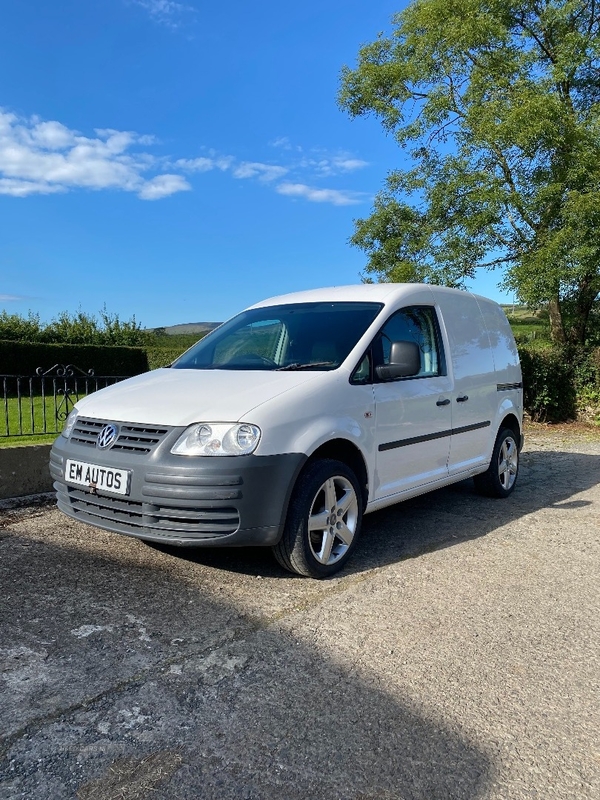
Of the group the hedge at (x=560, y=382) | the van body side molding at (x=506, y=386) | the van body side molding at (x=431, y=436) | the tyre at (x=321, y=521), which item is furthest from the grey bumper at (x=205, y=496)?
the hedge at (x=560, y=382)

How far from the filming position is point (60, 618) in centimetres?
320

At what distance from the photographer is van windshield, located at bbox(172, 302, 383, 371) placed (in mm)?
4277

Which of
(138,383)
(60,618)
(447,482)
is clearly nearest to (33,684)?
(60,618)

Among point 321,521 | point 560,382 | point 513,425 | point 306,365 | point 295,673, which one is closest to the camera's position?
point 295,673

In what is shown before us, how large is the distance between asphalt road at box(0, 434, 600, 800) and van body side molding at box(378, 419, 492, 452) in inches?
30.8

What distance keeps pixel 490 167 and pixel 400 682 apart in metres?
13.5

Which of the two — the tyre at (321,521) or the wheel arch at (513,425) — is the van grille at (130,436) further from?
the wheel arch at (513,425)

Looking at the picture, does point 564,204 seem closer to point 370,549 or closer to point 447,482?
point 447,482

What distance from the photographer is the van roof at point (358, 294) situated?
4.71 m

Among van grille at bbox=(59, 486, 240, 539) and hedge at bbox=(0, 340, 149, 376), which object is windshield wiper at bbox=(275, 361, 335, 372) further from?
hedge at bbox=(0, 340, 149, 376)

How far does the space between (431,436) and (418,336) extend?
0.80m

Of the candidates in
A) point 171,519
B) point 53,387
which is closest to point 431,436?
point 171,519

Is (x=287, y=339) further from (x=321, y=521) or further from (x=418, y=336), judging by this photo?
(x=321, y=521)

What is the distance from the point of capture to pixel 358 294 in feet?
15.8
